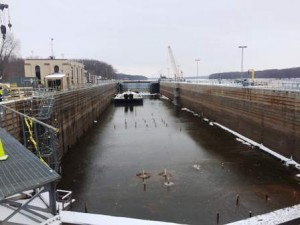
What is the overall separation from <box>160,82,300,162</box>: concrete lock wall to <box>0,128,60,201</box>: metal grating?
63.9 ft

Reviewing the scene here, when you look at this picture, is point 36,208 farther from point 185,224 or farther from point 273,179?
point 273,179

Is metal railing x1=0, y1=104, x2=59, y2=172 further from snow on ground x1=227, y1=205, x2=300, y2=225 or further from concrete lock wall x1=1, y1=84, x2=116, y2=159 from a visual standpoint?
snow on ground x1=227, y1=205, x2=300, y2=225

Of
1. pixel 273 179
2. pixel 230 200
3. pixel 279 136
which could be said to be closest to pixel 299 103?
pixel 279 136

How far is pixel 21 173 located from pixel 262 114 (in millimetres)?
25299

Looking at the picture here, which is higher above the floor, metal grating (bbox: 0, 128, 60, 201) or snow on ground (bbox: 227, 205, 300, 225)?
Answer: metal grating (bbox: 0, 128, 60, 201)

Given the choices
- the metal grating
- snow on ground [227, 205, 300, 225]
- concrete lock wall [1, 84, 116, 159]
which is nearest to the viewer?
the metal grating

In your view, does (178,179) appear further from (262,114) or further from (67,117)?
(67,117)

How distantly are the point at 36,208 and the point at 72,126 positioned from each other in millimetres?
24976

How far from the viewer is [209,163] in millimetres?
25094

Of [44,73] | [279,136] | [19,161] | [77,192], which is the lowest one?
[77,192]

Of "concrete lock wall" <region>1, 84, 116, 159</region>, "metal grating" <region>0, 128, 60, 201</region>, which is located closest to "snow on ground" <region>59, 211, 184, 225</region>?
"metal grating" <region>0, 128, 60, 201</region>

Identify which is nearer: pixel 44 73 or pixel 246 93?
pixel 246 93

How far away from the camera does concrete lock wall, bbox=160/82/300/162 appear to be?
23.8 metres

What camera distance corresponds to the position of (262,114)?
29.5 metres
